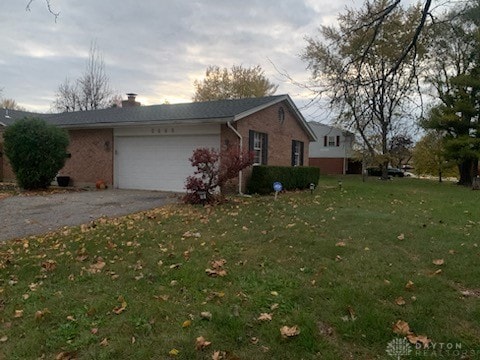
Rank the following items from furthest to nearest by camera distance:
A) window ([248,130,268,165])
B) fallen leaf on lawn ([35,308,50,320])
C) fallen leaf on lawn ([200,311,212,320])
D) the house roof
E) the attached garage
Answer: window ([248,130,268,165])
the attached garage
the house roof
fallen leaf on lawn ([35,308,50,320])
fallen leaf on lawn ([200,311,212,320])

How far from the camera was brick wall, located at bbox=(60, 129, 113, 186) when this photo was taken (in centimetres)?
1559

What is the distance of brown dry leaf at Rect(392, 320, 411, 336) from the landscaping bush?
32.9 ft

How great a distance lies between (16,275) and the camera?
15.1ft

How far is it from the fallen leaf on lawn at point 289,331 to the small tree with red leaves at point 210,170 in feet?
23.4

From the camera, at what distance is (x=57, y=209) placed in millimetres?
9477

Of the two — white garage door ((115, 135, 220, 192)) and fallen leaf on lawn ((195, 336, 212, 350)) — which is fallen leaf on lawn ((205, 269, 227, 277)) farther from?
white garage door ((115, 135, 220, 192))

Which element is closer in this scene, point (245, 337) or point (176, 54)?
point (245, 337)

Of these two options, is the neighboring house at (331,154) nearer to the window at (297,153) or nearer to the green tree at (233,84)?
the green tree at (233,84)

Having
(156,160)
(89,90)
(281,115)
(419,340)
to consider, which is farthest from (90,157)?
(89,90)

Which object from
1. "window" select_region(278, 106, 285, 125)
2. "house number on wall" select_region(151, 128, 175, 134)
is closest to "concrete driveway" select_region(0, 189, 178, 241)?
"house number on wall" select_region(151, 128, 175, 134)

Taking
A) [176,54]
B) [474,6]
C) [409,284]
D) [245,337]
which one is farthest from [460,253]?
[176,54]

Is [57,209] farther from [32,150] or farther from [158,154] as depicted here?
[32,150]

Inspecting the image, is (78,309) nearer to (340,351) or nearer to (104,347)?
(104,347)

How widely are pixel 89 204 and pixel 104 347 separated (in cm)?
812
